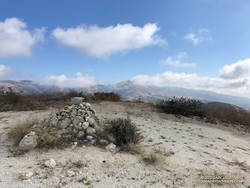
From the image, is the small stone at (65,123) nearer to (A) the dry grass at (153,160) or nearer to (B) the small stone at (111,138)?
(B) the small stone at (111,138)

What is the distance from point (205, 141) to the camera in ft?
19.3

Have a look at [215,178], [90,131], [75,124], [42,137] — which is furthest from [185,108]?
[42,137]

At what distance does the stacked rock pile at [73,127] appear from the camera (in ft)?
15.2

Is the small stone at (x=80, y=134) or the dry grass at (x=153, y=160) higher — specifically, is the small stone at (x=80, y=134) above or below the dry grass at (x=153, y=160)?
above

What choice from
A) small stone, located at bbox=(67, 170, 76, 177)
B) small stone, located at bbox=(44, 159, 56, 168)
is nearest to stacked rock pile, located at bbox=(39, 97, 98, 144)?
small stone, located at bbox=(44, 159, 56, 168)

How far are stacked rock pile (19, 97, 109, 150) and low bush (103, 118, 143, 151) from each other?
30 cm

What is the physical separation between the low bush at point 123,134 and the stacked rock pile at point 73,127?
0.30m

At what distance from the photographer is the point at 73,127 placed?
495cm

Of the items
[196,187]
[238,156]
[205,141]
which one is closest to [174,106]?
[205,141]

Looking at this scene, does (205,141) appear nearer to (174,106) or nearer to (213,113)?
(174,106)

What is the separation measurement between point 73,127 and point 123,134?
4.41 ft

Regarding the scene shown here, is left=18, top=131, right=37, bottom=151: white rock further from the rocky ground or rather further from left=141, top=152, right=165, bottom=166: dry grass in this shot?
left=141, top=152, right=165, bottom=166: dry grass

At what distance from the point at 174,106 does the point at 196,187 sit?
7619 millimetres

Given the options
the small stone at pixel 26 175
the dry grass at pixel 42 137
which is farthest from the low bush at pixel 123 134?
the small stone at pixel 26 175
